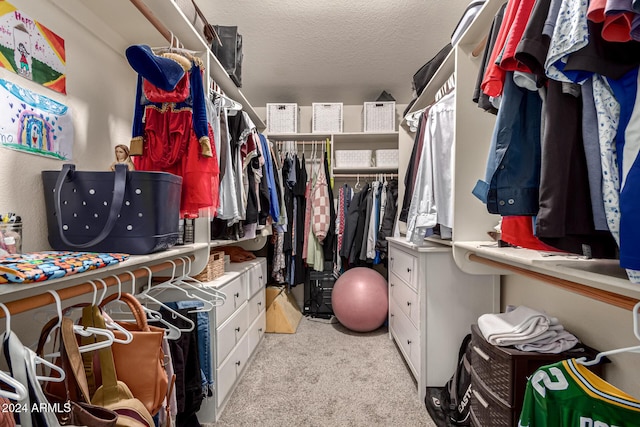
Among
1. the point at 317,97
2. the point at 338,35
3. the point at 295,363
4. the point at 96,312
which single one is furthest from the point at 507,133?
the point at 317,97

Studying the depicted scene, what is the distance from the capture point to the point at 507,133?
86cm

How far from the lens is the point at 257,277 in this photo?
250cm

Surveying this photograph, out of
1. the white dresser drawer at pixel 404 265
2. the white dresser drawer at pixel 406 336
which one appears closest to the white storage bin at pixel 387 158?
the white dresser drawer at pixel 404 265

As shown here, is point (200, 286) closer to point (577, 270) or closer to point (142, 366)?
point (142, 366)

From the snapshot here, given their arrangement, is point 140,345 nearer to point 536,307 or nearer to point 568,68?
point 568,68

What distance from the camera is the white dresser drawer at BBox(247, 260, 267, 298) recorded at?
2.32 meters

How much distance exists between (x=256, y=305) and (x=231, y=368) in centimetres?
66

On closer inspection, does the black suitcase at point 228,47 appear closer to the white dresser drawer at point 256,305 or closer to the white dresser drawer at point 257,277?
the white dresser drawer at point 257,277

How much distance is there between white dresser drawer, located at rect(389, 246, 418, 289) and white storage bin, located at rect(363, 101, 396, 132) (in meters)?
1.22

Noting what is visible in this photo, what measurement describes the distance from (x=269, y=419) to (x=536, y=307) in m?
1.48

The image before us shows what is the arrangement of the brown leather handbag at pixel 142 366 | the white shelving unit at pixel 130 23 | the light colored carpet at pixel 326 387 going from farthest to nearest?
the light colored carpet at pixel 326 387, the white shelving unit at pixel 130 23, the brown leather handbag at pixel 142 366

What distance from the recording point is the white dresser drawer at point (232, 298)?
168 centimetres

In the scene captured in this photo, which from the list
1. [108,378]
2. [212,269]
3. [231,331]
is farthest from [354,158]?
[108,378]

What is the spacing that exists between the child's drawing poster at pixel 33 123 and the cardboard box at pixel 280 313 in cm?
210
